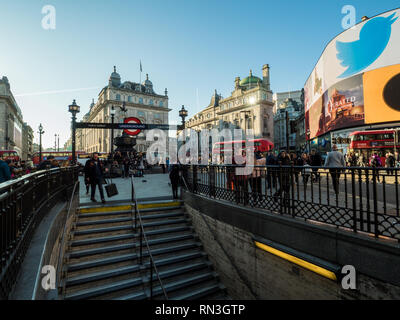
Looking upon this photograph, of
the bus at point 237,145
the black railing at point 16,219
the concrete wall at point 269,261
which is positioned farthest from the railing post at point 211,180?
the bus at point 237,145

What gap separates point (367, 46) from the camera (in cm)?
2669

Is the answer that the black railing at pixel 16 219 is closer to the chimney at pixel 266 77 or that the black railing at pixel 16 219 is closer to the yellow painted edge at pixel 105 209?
the yellow painted edge at pixel 105 209

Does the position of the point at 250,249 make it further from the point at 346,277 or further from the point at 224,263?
the point at 346,277

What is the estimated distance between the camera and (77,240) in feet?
20.9

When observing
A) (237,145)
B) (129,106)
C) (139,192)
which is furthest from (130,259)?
(129,106)

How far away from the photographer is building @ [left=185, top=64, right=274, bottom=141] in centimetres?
6138

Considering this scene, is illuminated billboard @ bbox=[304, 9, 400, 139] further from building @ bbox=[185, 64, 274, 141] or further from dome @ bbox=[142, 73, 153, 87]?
dome @ bbox=[142, 73, 153, 87]

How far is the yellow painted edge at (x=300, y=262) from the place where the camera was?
380 centimetres

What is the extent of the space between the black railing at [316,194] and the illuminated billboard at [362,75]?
20.1m

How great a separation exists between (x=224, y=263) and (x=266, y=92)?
2504 inches

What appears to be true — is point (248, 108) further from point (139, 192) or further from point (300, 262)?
point (300, 262)

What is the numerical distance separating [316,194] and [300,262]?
3.63m

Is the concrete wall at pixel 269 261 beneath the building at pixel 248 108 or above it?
beneath

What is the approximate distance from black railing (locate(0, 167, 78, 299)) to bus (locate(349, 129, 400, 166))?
28000 mm
